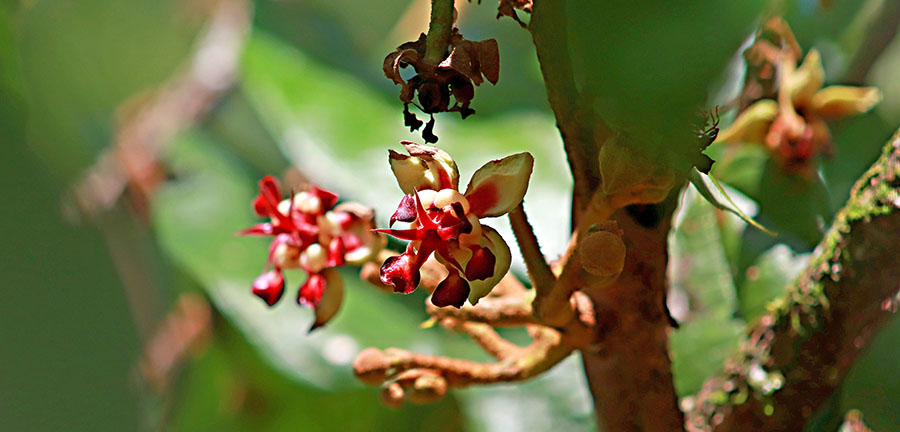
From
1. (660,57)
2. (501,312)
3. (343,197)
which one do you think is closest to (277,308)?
(343,197)

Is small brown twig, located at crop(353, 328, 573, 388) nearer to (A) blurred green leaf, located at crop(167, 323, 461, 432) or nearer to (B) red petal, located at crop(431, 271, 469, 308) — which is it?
(B) red petal, located at crop(431, 271, 469, 308)

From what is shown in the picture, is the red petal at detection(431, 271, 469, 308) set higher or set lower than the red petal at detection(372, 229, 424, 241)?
lower

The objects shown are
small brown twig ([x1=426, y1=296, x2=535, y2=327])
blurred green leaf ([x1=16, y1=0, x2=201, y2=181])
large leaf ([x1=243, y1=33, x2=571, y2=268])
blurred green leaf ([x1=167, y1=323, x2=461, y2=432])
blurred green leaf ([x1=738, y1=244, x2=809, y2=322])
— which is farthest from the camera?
blurred green leaf ([x1=16, y1=0, x2=201, y2=181])

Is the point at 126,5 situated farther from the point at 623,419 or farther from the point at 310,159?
the point at 623,419

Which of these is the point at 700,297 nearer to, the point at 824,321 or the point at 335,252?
the point at 824,321

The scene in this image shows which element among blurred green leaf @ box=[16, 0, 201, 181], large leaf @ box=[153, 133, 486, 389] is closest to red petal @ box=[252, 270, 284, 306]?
large leaf @ box=[153, 133, 486, 389]

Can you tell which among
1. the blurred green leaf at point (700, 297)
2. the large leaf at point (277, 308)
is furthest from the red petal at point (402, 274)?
the large leaf at point (277, 308)

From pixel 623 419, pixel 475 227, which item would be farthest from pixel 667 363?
pixel 475 227

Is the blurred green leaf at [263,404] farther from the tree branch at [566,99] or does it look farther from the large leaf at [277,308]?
the tree branch at [566,99]
